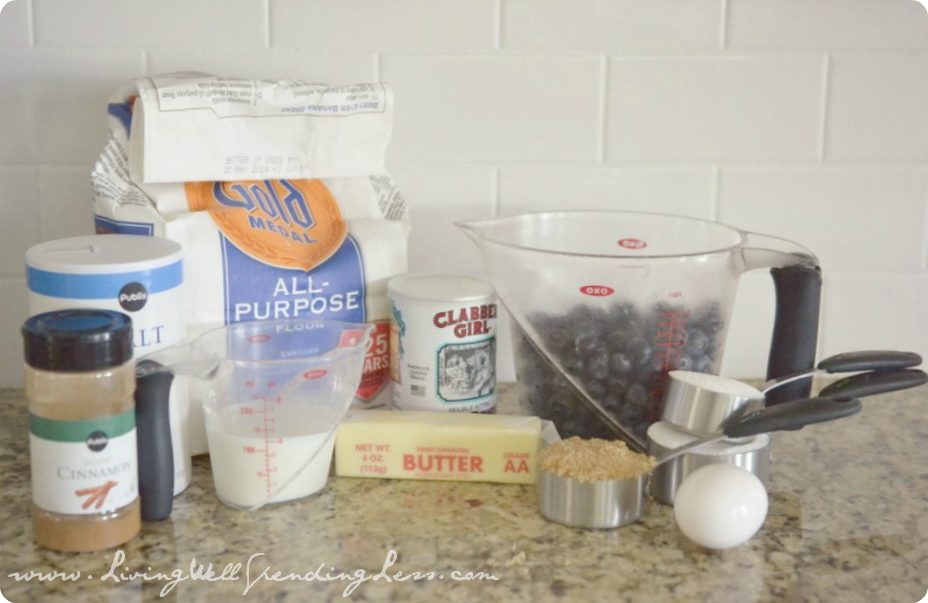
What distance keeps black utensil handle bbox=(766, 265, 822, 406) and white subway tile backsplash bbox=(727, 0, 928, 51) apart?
30cm

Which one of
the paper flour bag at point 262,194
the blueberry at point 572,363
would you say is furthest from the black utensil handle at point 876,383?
the paper flour bag at point 262,194

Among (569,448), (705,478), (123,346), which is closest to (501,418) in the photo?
(569,448)

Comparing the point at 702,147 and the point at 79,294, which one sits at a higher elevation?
the point at 702,147

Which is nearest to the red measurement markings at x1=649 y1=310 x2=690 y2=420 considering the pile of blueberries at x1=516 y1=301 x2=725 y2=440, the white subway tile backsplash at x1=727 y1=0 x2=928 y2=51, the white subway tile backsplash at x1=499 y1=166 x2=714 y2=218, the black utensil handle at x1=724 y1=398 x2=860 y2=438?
the pile of blueberries at x1=516 y1=301 x2=725 y2=440

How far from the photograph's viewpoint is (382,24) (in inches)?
43.6

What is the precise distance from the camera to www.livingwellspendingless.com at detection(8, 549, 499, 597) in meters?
0.79

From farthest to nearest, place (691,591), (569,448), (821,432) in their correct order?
(821,432) → (569,448) → (691,591)

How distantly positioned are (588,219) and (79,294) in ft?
1.66

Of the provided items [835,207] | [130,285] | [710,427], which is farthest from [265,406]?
[835,207]

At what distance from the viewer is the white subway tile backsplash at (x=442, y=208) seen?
1150mm

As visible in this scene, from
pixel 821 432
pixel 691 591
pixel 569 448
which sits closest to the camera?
pixel 691 591

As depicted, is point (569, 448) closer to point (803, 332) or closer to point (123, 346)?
point (803, 332)

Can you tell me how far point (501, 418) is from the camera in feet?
3.18

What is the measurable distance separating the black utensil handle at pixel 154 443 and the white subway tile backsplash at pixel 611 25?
1.66 feet
